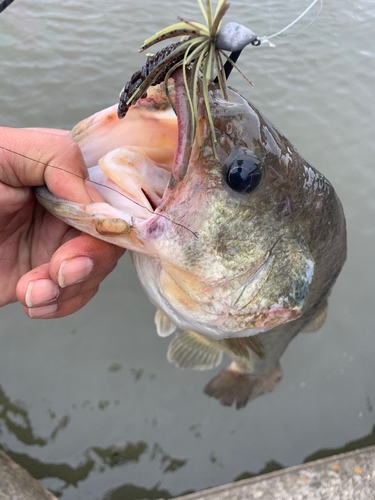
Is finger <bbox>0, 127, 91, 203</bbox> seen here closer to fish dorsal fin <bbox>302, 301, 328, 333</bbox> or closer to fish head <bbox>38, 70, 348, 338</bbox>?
fish head <bbox>38, 70, 348, 338</bbox>

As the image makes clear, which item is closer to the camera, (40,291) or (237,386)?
(40,291)

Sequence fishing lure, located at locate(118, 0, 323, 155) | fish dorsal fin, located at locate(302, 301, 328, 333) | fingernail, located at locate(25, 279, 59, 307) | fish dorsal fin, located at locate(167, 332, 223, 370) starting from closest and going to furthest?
fishing lure, located at locate(118, 0, 323, 155)
fingernail, located at locate(25, 279, 59, 307)
fish dorsal fin, located at locate(302, 301, 328, 333)
fish dorsal fin, located at locate(167, 332, 223, 370)

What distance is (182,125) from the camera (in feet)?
3.33

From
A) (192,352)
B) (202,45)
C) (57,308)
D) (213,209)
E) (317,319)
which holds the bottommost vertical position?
(192,352)

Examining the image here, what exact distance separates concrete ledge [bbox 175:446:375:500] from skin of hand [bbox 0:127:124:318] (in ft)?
5.44

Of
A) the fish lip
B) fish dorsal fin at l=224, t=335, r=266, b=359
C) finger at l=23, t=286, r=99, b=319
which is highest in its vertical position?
the fish lip

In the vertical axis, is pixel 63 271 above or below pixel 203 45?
below

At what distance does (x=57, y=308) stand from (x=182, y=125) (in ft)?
Answer: 3.05

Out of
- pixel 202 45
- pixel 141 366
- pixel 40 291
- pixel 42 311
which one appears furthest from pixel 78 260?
pixel 141 366

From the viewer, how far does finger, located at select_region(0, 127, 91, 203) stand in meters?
1.12

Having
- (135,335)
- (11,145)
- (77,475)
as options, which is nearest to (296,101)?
(135,335)

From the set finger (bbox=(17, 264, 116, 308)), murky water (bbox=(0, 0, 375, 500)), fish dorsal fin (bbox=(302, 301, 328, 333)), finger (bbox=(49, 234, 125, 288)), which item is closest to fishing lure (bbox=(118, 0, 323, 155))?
finger (bbox=(49, 234, 125, 288))

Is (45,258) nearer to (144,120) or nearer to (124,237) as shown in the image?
(124,237)

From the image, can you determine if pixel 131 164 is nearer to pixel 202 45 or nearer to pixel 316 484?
pixel 202 45
